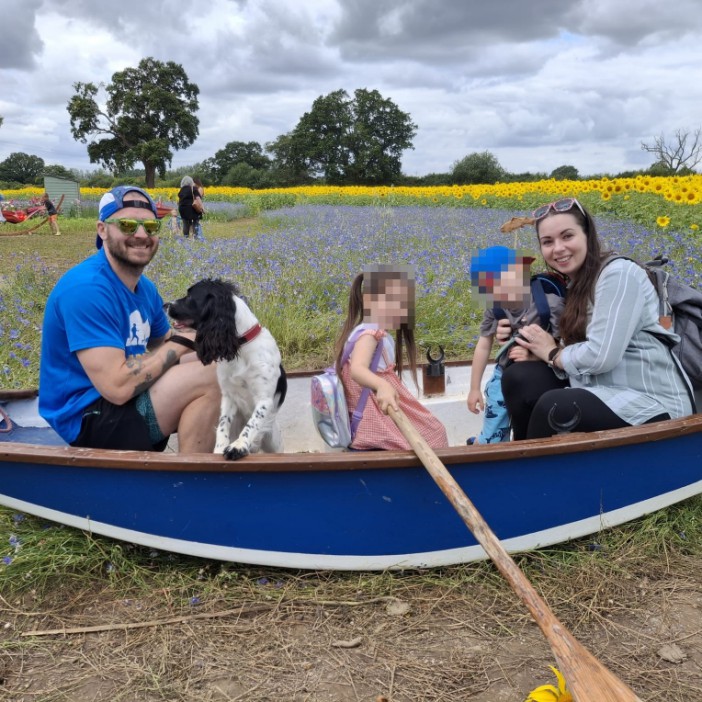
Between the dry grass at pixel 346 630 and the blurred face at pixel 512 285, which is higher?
the blurred face at pixel 512 285

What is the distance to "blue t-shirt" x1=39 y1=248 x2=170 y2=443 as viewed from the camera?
2.43 meters

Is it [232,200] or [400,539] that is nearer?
[400,539]

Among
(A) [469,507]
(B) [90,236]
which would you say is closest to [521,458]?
(A) [469,507]

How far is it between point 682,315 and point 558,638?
4.87 ft

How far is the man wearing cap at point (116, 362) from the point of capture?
2.45m

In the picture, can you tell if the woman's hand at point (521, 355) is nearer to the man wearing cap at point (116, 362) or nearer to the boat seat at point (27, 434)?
the man wearing cap at point (116, 362)

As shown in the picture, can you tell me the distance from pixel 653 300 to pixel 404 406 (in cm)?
108

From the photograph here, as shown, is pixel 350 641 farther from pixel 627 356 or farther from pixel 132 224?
pixel 132 224

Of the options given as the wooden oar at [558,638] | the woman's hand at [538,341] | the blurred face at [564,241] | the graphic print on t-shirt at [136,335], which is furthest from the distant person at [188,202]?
the wooden oar at [558,638]

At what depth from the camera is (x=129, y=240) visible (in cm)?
258

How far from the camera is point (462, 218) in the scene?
449 inches

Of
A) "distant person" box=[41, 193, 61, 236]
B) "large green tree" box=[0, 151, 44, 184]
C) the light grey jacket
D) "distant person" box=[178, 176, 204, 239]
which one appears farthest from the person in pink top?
"large green tree" box=[0, 151, 44, 184]

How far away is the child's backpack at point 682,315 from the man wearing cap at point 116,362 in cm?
186

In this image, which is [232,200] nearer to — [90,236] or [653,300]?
[90,236]
